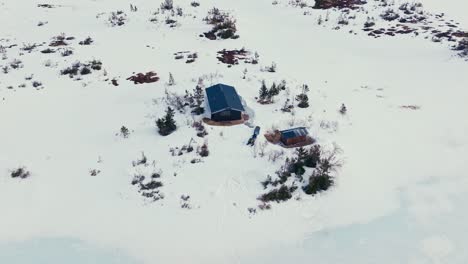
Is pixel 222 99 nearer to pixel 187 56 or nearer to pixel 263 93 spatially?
pixel 263 93

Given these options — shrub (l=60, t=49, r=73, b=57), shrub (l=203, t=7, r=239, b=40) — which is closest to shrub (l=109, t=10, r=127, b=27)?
shrub (l=60, t=49, r=73, b=57)

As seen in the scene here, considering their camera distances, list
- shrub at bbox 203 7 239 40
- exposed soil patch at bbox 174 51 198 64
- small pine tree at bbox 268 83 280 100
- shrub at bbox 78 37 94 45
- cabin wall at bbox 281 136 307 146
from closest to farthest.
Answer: cabin wall at bbox 281 136 307 146 → small pine tree at bbox 268 83 280 100 → exposed soil patch at bbox 174 51 198 64 → shrub at bbox 78 37 94 45 → shrub at bbox 203 7 239 40

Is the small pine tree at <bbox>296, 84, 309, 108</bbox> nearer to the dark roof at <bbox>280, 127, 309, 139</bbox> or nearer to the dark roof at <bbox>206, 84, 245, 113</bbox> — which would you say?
the dark roof at <bbox>280, 127, 309, 139</bbox>

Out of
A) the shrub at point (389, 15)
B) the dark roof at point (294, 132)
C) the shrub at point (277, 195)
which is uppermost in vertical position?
the shrub at point (389, 15)

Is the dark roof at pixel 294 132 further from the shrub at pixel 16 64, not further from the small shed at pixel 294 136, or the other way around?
the shrub at pixel 16 64

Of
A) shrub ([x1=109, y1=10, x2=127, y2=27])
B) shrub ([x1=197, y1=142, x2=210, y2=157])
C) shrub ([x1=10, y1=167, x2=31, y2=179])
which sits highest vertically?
shrub ([x1=109, y1=10, x2=127, y2=27])

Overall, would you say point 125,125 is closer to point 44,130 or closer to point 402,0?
point 44,130

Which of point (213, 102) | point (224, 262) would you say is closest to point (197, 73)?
point (213, 102)

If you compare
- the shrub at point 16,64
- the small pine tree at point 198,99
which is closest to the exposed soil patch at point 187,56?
the small pine tree at point 198,99
